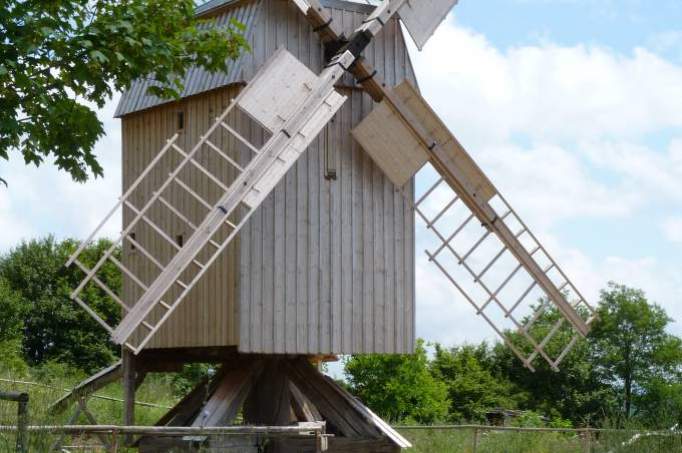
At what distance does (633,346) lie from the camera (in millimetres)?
28375

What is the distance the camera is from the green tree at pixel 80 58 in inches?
449

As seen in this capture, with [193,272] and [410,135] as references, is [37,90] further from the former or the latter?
[410,135]

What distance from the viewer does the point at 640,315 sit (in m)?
28.2

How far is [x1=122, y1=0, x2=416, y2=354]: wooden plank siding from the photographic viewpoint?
1333 centimetres

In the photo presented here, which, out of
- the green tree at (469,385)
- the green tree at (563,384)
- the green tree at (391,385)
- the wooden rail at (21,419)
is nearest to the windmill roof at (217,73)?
the wooden rail at (21,419)

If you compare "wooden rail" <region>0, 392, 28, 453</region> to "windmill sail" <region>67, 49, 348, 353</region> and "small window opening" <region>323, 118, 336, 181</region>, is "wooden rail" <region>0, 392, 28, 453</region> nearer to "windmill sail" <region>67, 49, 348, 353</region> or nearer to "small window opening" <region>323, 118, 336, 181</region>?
"windmill sail" <region>67, 49, 348, 353</region>

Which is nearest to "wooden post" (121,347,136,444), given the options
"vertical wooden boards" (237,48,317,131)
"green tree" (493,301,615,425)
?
"vertical wooden boards" (237,48,317,131)

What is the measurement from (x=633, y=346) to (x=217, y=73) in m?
17.4

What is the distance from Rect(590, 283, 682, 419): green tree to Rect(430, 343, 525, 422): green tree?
2402 mm

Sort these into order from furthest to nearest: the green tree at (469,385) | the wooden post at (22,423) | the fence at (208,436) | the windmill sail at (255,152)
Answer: the green tree at (469,385) → the windmill sail at (255,152) → the fence at (208,436) → the wooden post at (22,423)

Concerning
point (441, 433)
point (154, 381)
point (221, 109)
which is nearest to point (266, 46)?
point (221, 109)

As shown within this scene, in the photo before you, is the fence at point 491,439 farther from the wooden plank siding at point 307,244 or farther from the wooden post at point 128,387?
the wooden post at point 128,387

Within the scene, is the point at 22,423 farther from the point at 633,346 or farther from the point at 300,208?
the point at 633,346

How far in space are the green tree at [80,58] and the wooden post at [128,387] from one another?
10.8 ft
